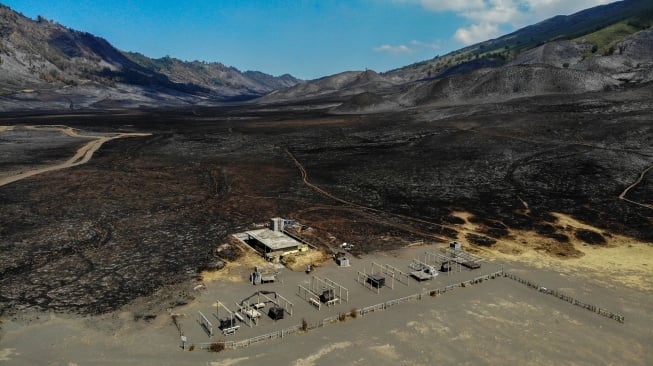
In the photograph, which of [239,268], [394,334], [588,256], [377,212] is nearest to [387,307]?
[394,334]

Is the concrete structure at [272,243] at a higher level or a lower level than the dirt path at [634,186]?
lower

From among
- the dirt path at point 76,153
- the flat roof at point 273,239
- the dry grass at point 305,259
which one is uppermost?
the dirt path at point 76,153

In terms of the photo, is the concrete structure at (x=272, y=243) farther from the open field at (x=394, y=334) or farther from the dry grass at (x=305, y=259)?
the open field at (x=394, y=334)

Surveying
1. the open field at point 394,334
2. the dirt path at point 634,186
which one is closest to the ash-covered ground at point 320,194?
the dirt path at point 634,186

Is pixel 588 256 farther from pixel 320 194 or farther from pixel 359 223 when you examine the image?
pixel 320 194

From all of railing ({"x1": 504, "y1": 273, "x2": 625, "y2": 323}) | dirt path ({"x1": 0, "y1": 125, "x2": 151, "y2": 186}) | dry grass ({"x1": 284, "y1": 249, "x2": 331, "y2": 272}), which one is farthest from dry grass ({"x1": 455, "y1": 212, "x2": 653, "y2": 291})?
dirt path ({"x1": 0, "y1": 125, "x2": 151, "y2": 186})

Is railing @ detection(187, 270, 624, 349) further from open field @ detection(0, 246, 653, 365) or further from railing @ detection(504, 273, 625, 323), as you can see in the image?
open field @ detection(0, 246, 653, 365)

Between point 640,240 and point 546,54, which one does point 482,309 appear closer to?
point 640,240
